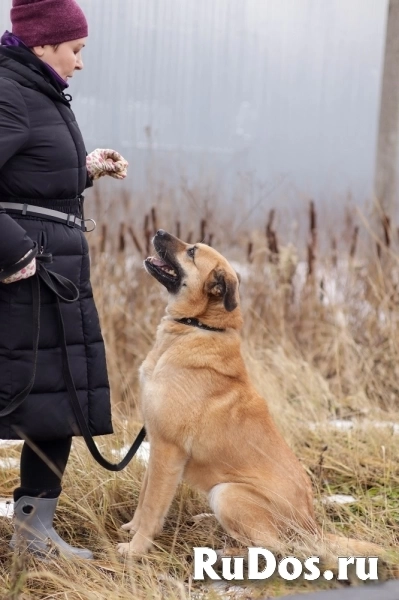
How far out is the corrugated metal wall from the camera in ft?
25.9

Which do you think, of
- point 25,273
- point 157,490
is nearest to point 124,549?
point 157,490

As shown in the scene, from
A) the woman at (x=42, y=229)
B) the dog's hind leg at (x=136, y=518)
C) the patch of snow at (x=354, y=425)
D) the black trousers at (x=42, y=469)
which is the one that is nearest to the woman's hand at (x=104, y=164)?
the woman at (x=42, y=229)

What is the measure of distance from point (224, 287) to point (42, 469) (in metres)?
1.01

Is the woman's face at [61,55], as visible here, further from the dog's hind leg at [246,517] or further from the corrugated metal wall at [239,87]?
the corrugated metal wall at [239,87]

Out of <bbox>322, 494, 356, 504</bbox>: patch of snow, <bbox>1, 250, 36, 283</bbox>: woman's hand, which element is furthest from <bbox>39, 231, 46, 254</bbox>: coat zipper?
<bbox>322, 494, 356, 504</bbox>: patch of snow

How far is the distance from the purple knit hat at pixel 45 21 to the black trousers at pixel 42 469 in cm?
149

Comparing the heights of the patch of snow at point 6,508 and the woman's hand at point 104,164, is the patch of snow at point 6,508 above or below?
below

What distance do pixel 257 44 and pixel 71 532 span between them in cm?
679

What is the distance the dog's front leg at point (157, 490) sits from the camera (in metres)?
3.10

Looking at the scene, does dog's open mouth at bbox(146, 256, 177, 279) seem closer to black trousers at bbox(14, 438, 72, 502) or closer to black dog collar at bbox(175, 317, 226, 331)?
black dog collar at bbox(175, 317, 226, 331)

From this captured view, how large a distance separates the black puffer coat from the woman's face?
6cm

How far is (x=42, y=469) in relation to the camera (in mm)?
3041

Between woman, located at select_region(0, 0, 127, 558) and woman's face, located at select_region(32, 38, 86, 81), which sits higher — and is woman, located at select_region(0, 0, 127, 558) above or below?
below

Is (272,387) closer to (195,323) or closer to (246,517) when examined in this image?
(195,323)
